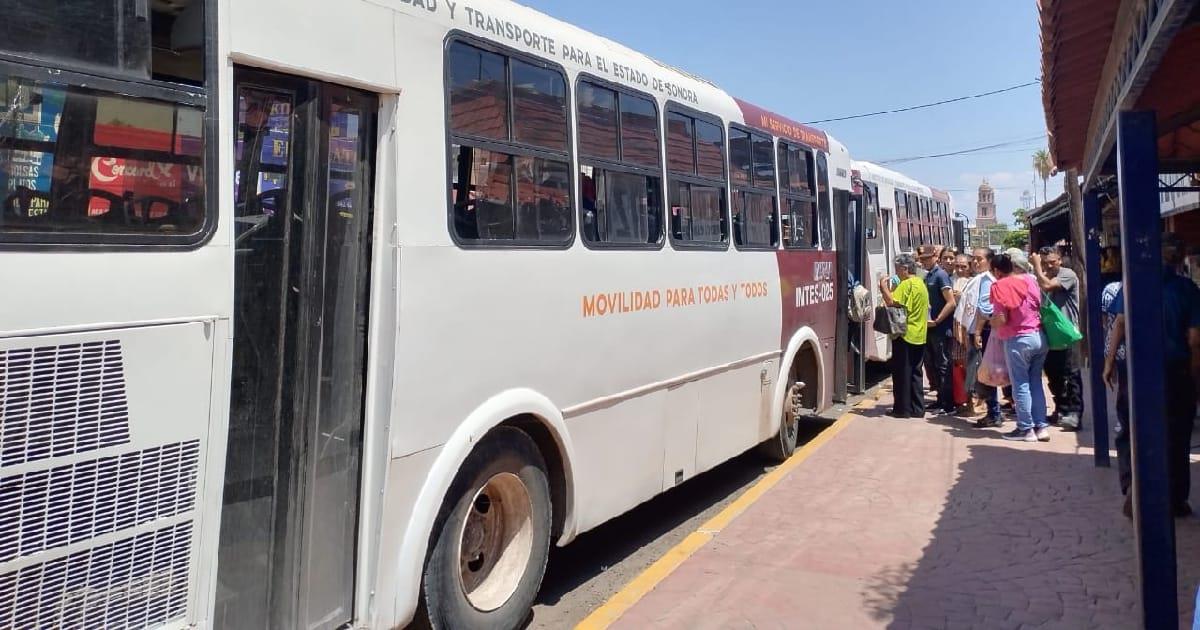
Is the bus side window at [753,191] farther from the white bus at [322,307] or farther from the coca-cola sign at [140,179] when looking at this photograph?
the coca-cola sign at [140,179]

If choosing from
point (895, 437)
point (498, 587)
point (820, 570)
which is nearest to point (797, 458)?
point (895, 437)

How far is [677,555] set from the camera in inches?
224

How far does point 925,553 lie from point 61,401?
15.9 feet

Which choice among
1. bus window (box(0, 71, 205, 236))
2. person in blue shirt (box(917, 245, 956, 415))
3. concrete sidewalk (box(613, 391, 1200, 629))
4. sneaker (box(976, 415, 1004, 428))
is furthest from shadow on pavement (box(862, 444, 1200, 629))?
bus window (box(0, 71, 205, 236))

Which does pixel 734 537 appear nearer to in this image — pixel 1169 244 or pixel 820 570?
pixel 820 570

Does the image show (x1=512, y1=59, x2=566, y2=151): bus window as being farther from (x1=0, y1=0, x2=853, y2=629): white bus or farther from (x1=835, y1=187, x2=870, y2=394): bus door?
(x1=835, y1=187, x2=870, y2=394): bus door

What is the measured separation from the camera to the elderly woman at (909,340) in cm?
998

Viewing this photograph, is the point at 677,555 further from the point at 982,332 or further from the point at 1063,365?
the point at 982,332

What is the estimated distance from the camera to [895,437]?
30.2 feet

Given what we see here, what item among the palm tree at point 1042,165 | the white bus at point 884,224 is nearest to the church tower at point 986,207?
the palm tree at point 1042,165

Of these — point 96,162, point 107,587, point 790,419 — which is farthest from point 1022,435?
point 96,162

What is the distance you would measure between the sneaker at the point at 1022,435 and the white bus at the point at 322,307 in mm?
4552

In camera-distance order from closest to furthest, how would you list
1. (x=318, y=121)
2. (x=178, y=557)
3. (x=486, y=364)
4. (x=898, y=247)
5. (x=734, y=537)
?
(x=178, y=557), (x=318, y=121), (x=486, y=364), (x=734, y=537), (x=898, y=247)

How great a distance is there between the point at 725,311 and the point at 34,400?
4.81m
